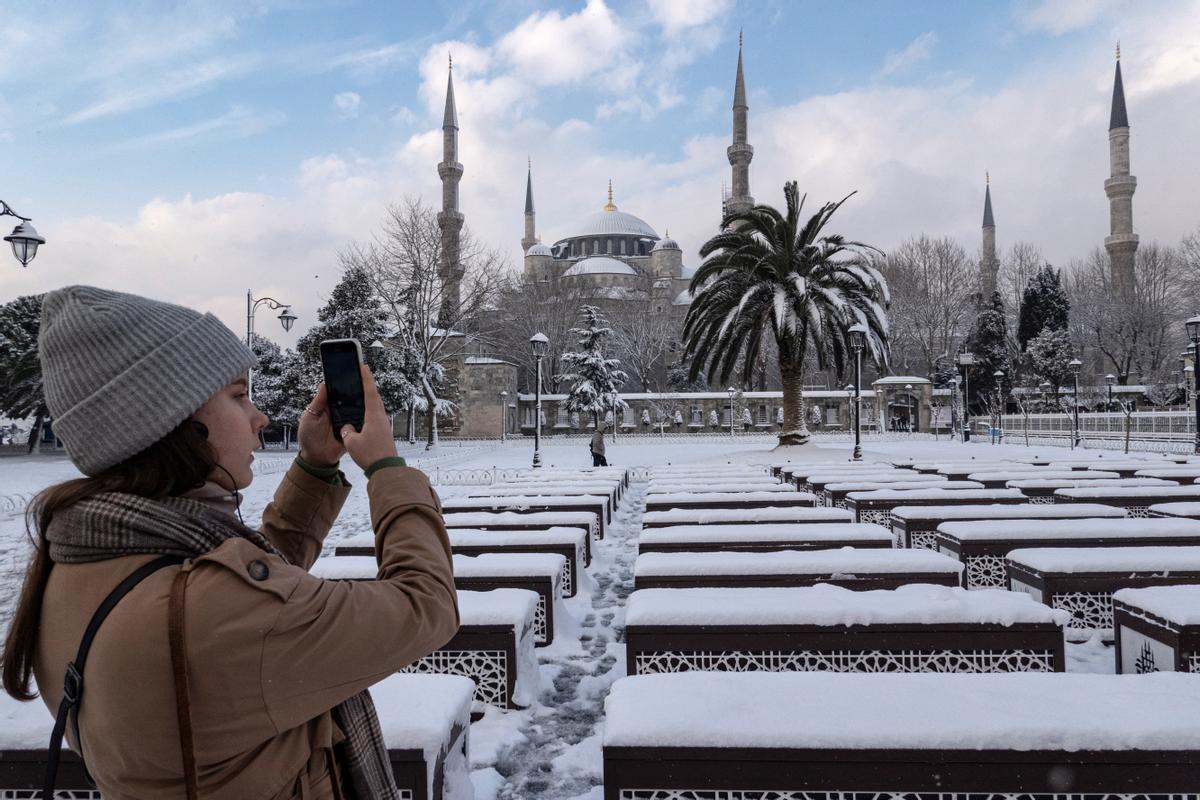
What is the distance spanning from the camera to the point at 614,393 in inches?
1538

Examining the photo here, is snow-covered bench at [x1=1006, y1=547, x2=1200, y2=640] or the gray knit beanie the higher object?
the gray knit beanie

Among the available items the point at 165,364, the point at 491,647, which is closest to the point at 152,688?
the point at 165,364

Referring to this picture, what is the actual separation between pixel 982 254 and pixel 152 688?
69.0 m

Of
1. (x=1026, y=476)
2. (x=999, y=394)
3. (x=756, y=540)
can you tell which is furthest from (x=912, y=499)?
(x=999, y=394)

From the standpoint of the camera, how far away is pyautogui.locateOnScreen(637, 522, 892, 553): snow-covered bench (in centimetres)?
572

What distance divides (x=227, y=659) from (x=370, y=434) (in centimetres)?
48

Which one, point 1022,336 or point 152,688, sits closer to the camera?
point 152,688

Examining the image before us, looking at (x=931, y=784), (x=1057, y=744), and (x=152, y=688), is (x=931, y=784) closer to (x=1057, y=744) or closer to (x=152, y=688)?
(x=1057, y=744)

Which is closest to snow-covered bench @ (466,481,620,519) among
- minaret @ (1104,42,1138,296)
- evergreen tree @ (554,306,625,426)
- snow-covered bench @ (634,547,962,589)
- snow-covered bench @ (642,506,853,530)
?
snow-covered bench @ (642,506,853,530)

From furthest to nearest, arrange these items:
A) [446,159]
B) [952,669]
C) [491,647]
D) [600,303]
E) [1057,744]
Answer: [600,303]
[446,159]
[491,647]
[952,669]
[1057,744]

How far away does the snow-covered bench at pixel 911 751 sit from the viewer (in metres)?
2.12

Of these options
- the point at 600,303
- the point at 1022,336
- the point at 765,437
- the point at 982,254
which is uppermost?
the point at 982,254

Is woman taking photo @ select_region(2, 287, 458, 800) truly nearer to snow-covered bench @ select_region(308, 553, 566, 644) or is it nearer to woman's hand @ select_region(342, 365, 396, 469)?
woman's hand @ select_region(342, 365, 396, 469)

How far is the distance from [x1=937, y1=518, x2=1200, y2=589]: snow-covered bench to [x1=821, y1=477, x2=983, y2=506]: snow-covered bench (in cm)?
318
